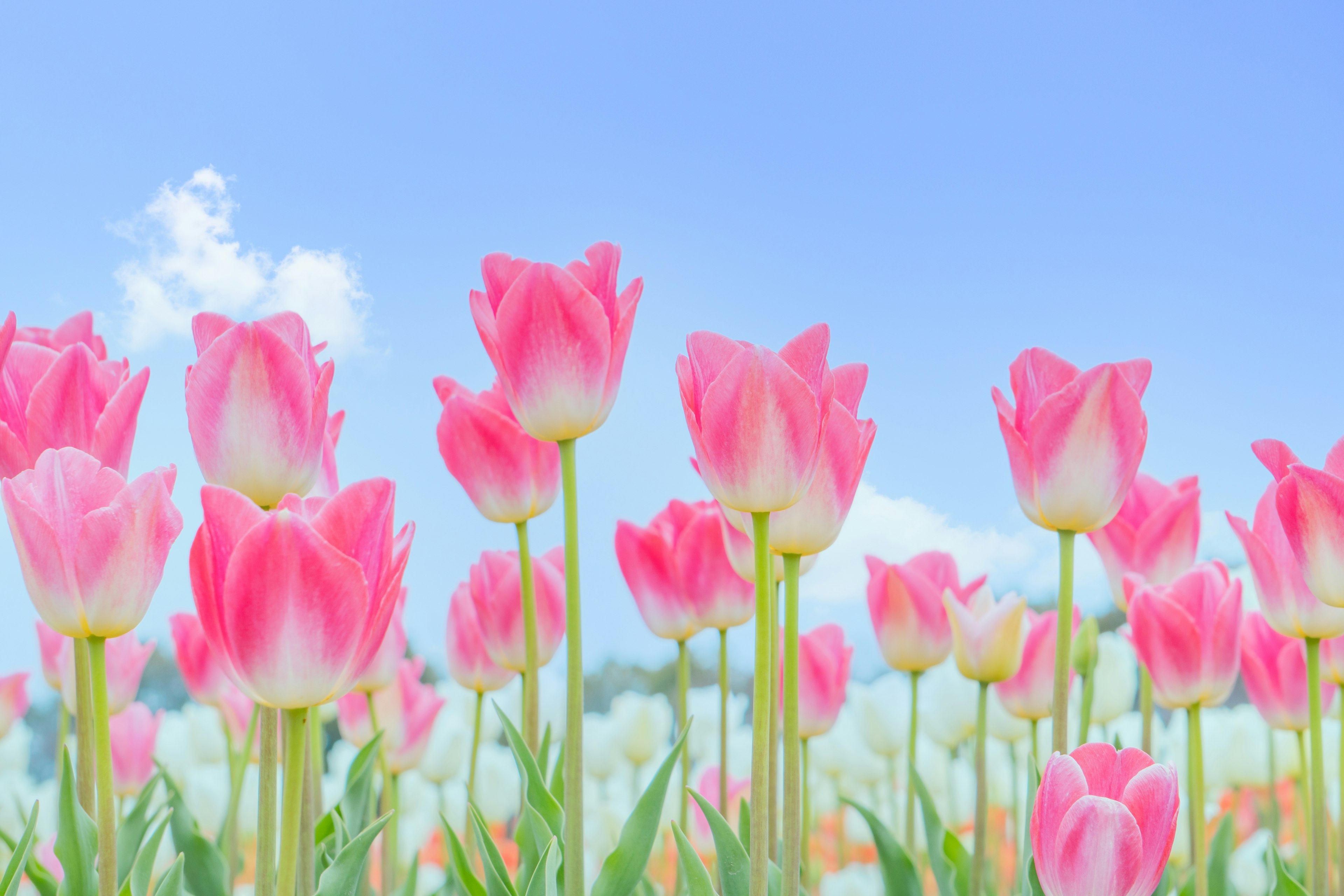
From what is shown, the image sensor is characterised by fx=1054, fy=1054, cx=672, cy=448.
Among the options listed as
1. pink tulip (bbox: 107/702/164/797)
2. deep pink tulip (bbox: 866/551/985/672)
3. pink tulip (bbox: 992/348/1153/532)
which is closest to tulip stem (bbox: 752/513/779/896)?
pink tulip (bbox: 992/348/1153/532)

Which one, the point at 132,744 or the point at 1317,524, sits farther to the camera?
the point at 132,744

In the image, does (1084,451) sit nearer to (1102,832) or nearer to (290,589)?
(1102,832)

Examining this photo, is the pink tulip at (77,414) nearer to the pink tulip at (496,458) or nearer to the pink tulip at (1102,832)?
the pink tulip at (496,458)

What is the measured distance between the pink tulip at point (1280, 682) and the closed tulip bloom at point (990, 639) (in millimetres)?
345

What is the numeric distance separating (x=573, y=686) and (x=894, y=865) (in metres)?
0.57

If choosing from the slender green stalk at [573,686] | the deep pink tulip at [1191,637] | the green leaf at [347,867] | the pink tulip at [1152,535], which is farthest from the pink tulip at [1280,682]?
the green leaf at [347,867]

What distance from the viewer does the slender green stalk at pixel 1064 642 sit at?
1055mm

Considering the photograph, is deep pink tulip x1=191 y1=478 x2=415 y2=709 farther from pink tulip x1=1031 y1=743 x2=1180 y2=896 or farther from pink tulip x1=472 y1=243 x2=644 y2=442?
pink tulip x1=1031 y1=743 x2=1180 y2=896

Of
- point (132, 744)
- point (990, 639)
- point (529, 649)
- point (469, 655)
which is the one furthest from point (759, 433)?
point (132, 744)

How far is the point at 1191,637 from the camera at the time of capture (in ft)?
3.96

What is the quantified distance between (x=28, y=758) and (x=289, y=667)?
87.6 inches

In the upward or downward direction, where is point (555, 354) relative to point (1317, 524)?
upward

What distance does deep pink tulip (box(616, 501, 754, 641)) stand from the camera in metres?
1.34

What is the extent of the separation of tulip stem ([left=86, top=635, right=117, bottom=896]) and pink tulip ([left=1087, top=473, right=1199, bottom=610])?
3.89 feet
